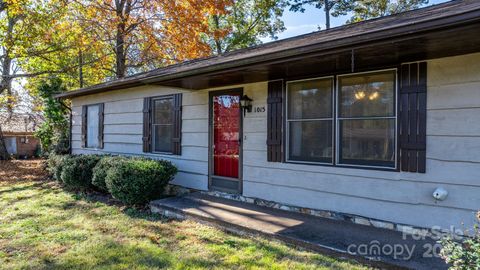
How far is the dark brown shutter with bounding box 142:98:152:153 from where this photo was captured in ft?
23.9

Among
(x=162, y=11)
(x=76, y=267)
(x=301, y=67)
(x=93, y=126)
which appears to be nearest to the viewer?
(x=76, y=267)

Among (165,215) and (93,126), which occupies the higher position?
(93,126)

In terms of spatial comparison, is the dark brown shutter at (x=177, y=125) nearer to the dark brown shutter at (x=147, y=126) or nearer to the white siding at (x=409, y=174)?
the white siding at (x=409, y=174)

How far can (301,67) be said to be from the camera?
4348mm

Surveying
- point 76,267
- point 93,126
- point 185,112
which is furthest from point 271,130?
point 93,126

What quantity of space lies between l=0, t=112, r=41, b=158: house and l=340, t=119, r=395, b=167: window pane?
1766 cm

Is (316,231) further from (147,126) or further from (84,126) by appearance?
(84,126)

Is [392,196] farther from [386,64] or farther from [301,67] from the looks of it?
[301,67]

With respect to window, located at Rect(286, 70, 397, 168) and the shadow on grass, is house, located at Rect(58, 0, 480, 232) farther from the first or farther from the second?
the shadow on grass

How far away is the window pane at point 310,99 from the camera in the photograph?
184 inches

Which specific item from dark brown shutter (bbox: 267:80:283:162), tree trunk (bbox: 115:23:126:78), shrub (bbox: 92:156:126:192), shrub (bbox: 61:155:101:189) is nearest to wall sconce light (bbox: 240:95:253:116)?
dark brown shutter (bbox: 267:80:283:162)

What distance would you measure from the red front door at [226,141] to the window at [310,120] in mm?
1088

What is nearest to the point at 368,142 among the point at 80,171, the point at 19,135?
the point at 80,171

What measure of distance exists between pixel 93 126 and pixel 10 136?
11.6 m
